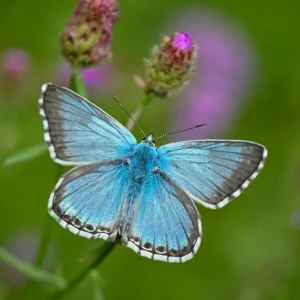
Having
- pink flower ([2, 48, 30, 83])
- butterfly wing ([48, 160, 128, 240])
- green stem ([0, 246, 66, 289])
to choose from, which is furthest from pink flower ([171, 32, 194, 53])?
pink flower ([2, 48, 30, 83])

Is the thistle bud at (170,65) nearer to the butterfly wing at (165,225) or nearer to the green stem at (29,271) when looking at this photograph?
the butterfly wing at (165,225)

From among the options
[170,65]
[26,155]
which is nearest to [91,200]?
[26,155]

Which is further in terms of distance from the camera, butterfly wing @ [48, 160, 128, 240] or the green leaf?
the green leaf

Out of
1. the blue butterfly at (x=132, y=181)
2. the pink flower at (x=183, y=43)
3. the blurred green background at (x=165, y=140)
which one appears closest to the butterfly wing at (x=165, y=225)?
the blue butterfly at (x=132, y=181)

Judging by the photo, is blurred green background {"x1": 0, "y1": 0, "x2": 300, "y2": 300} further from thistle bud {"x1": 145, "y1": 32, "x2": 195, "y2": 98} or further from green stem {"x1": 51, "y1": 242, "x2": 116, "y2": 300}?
thistle bud {"x1": 145, "y1": 32, "x2": 195, "y2": 98}

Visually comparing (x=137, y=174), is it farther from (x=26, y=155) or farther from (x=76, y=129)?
(x=26, y=155)

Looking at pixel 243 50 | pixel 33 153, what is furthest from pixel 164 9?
pixel 33 153
